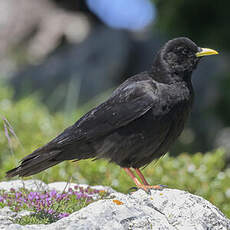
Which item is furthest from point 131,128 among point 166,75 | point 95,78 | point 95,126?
point 95,78

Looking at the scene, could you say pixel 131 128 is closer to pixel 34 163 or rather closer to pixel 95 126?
pixel 95 126

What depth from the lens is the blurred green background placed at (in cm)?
566

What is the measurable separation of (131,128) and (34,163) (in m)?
0.92

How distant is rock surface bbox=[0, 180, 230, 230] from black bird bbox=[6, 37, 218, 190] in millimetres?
356

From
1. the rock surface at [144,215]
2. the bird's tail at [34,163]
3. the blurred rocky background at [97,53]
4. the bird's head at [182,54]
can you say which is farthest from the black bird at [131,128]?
the blurred rocky background at [97,53]

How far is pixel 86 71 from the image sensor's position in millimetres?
11008

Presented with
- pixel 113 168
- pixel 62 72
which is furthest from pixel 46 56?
pixel 113 168

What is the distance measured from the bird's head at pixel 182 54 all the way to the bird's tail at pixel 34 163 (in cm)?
142

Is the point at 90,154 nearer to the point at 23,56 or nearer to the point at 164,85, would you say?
the point at 164,85

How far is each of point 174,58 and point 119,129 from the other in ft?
3.18

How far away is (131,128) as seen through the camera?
12.8 ft

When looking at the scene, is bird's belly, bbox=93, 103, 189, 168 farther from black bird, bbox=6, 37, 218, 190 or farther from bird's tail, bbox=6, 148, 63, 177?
bird's tail, bbox=6, 148, 63, 177

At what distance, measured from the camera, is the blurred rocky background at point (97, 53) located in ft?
29.9

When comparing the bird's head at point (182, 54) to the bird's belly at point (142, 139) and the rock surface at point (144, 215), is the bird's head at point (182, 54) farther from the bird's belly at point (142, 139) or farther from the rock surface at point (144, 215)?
the rock surface at point (144, 215)
